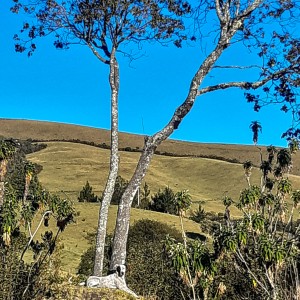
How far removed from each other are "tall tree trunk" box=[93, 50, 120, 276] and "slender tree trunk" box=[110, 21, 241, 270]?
54.0 inches

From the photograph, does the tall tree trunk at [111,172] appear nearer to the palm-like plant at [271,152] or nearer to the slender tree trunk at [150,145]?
the slender tree trunk at [150,145]

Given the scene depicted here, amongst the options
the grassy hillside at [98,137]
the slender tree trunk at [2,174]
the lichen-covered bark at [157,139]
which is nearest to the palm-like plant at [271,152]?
the lichen-covered bark at [157,139]

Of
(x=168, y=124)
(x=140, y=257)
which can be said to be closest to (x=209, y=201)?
(x=140, y=257)

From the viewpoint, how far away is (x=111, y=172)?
43.0ft

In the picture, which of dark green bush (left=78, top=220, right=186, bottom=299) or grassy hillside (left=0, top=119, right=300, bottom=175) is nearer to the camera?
dark green bush (left=78, top=220, right=186, bottom=299)

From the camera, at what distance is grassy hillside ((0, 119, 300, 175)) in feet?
367

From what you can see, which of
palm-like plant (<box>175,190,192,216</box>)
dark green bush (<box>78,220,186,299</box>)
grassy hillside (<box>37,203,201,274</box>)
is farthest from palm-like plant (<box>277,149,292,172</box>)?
grassy hillside (<box>37,203,201,274</box>)

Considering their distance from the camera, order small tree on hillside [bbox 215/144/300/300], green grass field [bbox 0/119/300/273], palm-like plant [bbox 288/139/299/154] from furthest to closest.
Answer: green grass field [bbox 0/119/300/273]
palm-like plant [bbox 288/139/299/154]
small tree on hillside [bbox 215/144/300/300]

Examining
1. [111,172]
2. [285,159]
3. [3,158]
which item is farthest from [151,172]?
[3,158]

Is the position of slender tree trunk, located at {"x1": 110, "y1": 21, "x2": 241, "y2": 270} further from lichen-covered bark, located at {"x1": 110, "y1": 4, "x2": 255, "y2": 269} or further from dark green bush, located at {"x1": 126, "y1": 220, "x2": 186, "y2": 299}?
dark green bush, located at {"x1": 126, "y1": 220, "x2": 186, "y2": 299}

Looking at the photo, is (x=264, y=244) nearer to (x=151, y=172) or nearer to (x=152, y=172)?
(x=152, y=172)

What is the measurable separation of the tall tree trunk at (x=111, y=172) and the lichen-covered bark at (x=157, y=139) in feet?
4.59

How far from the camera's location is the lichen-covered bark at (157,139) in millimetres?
11031

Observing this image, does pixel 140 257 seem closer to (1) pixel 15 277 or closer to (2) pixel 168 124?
(2) pixel 168 124
